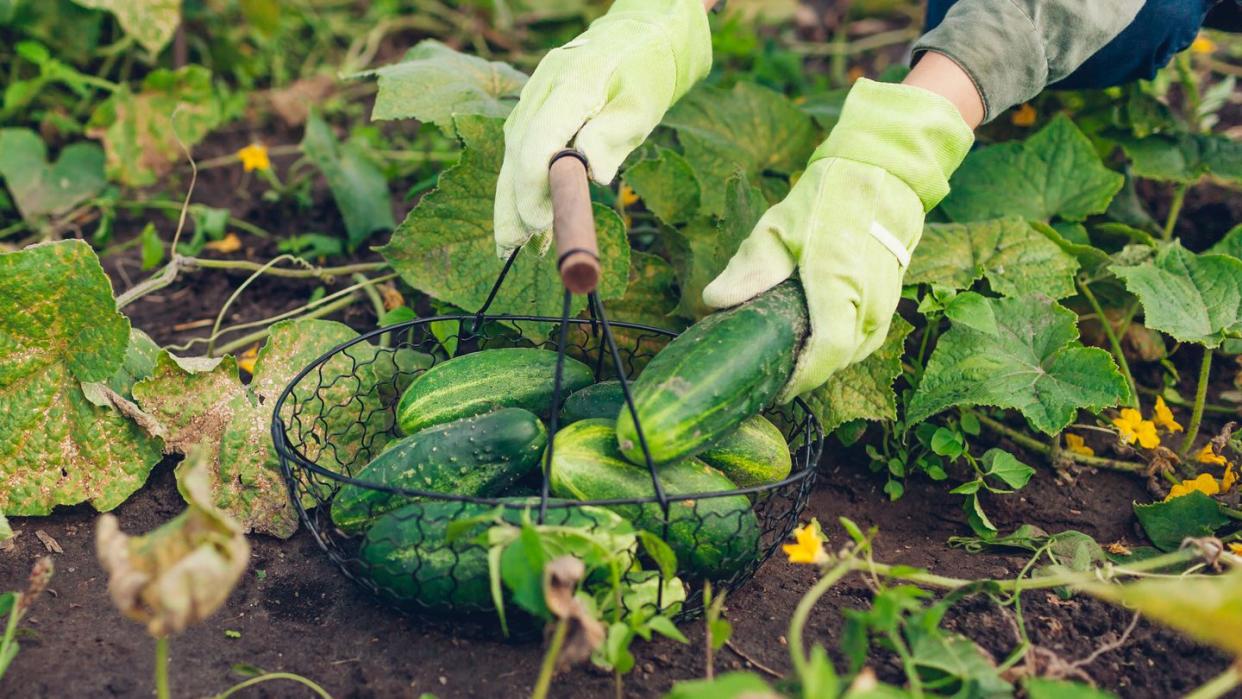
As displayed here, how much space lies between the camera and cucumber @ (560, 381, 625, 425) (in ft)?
7.32

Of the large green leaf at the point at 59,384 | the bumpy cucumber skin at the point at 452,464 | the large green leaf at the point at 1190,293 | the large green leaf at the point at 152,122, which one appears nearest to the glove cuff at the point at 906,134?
the large green leaf at the point at 1190,293

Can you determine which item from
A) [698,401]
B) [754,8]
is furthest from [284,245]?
[754,8]

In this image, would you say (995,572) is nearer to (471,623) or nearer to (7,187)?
(471,623)

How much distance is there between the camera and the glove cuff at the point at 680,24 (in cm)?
259

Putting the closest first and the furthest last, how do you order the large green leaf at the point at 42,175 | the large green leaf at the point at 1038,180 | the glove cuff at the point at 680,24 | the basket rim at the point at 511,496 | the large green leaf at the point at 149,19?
the basket rim at the point at 511,496 < the glove cuff at the point at 680,24 < the large green leaf at the point at 1038,180 < the large green leaf at the point at 42,175 < the large green leaf at the point at 149,19

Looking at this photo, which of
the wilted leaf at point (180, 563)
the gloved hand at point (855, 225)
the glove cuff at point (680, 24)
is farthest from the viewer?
the glove cuff at point (680, 24)

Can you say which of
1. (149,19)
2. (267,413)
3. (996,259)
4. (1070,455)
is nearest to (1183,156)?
(996,259)

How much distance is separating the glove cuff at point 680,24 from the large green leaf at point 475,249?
417 mm

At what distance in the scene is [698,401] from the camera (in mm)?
1989

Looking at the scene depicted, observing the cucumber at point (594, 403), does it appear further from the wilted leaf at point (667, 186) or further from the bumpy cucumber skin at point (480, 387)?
the wilted leaf at point (667, 186)

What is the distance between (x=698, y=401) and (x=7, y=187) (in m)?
3.01

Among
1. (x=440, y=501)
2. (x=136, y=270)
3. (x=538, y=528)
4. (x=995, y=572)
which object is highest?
(x=538, y=528)

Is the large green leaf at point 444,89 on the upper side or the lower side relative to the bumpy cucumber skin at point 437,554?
upper

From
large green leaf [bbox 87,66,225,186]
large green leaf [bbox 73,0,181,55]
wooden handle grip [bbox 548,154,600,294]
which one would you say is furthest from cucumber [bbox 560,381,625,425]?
large green leaf [bbox 73,0,181,55]
